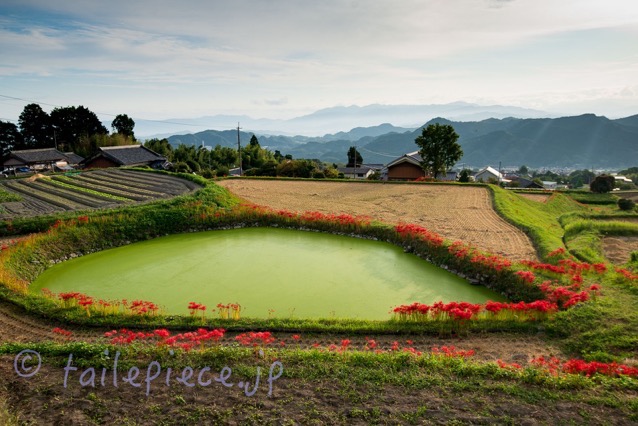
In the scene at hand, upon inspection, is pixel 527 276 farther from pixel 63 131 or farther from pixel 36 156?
pixel 63 131

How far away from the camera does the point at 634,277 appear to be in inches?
354

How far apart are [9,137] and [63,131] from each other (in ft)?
17.8

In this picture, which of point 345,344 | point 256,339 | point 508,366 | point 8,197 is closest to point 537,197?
point 508,366

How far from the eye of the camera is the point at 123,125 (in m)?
49.0

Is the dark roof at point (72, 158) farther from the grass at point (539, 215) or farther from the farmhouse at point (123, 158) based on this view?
the grass at point (539, 215)

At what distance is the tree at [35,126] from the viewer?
46.0 m

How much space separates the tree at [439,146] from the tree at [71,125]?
133 feet

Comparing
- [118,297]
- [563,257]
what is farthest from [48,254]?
[563,257]

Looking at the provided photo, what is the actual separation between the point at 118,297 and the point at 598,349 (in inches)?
408

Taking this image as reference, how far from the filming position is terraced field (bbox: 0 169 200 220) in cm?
1716

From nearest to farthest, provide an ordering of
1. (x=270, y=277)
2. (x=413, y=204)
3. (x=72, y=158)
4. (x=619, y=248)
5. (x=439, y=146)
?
(x=270, y=277) < (x=619, y=248) < (x=413, y=204) < (x=439, y=146) < (x=72, y=158)

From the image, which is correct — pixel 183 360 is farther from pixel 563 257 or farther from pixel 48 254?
pixel 563 257

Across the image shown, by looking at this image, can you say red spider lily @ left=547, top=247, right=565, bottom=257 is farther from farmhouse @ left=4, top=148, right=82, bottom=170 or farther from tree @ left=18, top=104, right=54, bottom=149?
tree @ left=18, top=104, right=54, bottom=149

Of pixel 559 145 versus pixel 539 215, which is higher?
pixel 559 145
